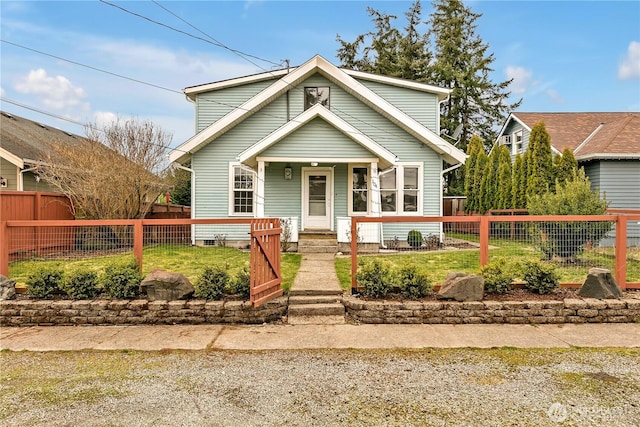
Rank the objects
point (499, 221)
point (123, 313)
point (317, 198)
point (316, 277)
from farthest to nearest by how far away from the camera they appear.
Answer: point (317, 198), point (316, 277), point (499, 221), point (123, 313)

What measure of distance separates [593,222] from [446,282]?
277 centimetres

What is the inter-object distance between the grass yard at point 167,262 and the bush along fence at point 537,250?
1.95 metres

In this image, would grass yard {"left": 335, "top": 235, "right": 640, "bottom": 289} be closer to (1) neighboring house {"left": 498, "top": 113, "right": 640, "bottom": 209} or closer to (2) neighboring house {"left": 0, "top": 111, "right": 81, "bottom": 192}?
(1) neighboring house {"left": 498, "top": 113, "right": 640, "bottom": 209}

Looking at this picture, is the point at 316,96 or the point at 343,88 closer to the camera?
the point at 343,88

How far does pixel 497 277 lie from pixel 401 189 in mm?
6460

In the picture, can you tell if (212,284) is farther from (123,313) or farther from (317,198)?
(317,198)

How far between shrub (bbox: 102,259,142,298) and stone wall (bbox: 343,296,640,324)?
322 cm

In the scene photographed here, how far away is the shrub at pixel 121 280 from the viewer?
215 inches

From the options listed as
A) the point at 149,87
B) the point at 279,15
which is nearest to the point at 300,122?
the point at 279,15

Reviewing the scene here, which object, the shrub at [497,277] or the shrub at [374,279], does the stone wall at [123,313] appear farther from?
the shrub at [497,277]

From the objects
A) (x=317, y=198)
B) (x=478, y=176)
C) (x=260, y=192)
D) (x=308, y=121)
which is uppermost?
(x=308, y=121)

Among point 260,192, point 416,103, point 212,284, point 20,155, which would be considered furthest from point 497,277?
point 20,155

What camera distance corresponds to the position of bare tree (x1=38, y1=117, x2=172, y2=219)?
37.9ft

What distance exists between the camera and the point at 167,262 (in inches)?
248
